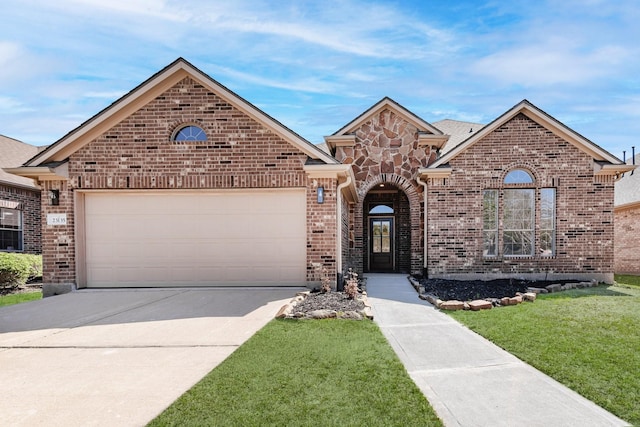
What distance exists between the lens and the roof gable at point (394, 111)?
13633 mm

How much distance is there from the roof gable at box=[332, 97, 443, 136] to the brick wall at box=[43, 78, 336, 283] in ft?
16.0

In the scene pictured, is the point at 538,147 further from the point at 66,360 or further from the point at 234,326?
the point at 66,360

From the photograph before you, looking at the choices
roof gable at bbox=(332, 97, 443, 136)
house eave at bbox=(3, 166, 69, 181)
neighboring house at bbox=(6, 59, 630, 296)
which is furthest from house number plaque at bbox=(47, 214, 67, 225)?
roof gable at bbox=(332, 97, 443, 136)

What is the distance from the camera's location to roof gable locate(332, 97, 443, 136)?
13.6 metres

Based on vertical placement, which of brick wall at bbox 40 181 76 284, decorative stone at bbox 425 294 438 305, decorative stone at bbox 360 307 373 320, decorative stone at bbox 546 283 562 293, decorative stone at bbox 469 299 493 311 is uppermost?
brick wall at bbox 40 181 76 284

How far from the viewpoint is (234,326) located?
621 centimetres

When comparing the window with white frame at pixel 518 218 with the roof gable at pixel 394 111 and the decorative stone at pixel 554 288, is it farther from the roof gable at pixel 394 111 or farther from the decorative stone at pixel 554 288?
the roof gable at pixel 394 111

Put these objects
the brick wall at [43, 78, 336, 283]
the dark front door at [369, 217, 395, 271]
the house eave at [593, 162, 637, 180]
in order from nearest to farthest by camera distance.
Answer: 1. the brick wall at [43, 78, 336, 283]
2. the house eave at [593, 162, 637, 180]
3. the dark front door at [369, 217, 395, 271]

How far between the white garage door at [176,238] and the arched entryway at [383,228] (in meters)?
7.20

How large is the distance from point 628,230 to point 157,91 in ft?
62.0

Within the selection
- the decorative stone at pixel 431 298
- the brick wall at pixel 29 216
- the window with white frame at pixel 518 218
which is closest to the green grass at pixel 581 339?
the decorative stone at pixel 431 298

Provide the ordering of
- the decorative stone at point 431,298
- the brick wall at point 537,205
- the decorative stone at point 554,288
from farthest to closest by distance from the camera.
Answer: the brick wall at point 537,205
the decorative stone at point 554,288
the decorative stone at point 431,298

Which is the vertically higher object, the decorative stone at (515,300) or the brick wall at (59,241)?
the brick wall at (59,241)

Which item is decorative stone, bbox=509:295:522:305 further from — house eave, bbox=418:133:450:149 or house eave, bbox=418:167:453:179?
house eave, bbox=418:133:450:149
